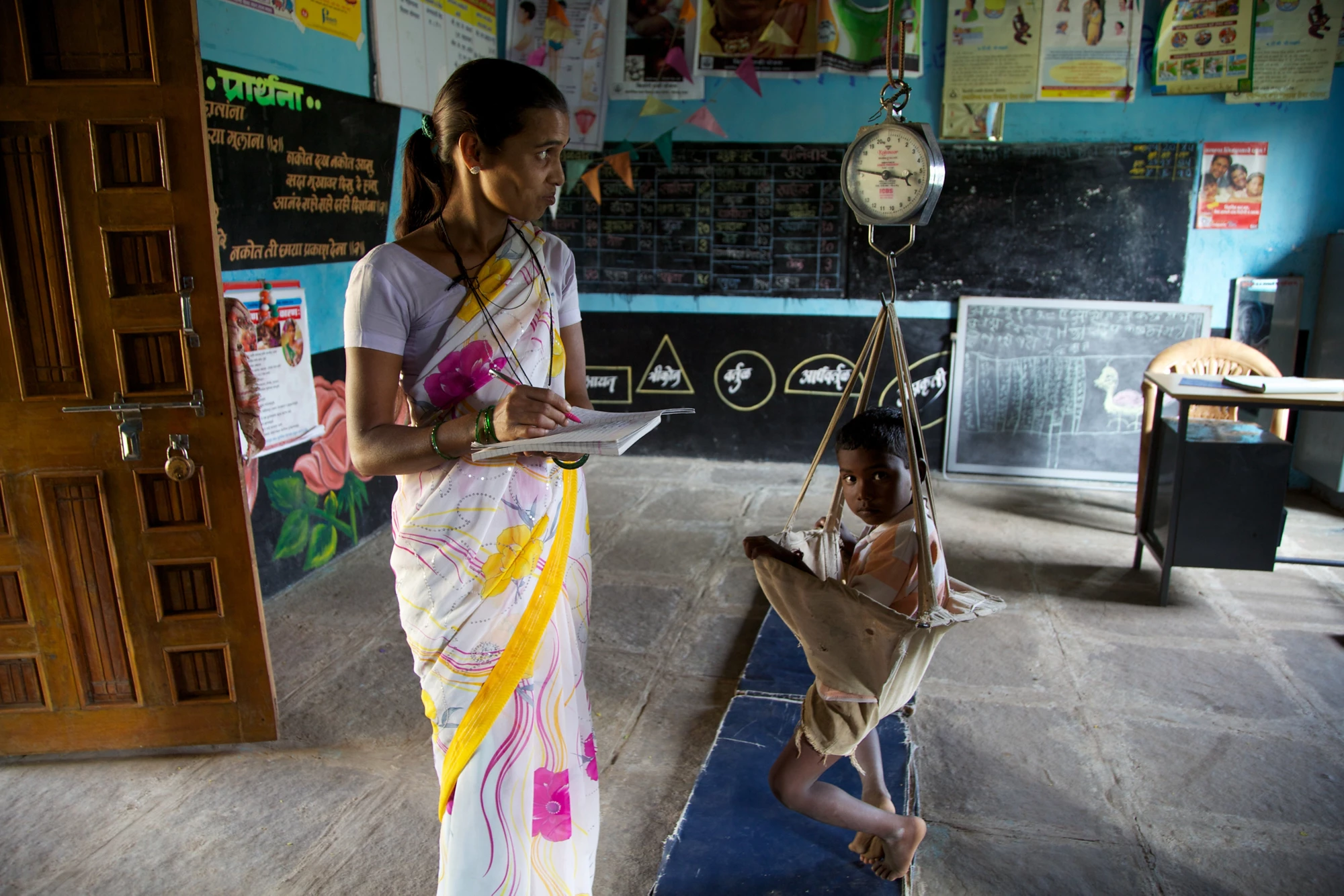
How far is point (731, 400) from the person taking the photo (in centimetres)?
535

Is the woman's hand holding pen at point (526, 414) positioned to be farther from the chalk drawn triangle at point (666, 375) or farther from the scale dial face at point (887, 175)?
the chalk drawn triangle at point (666, 375)

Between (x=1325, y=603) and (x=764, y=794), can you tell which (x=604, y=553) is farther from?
(x=1325, y=603)

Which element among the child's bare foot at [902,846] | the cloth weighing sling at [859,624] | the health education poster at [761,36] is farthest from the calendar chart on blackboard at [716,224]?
the child's bare foot at [902,846]

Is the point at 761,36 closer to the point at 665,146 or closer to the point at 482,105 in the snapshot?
the point at 665,146

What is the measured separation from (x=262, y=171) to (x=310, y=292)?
0.52m

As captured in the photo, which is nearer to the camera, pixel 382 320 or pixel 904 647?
pixel 382 320

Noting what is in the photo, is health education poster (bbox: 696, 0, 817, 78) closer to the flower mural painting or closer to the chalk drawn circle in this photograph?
the chalk drawn circle

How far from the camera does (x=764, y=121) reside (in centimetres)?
496

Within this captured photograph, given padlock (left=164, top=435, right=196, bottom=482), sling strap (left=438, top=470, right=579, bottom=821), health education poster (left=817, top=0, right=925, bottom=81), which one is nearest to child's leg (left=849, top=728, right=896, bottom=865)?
sling strap (left=438, top=470, right=579, bottom=821)

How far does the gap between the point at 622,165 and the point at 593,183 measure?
203 millimetres

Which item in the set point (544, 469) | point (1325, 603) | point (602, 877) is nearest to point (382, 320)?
point (544, 469)

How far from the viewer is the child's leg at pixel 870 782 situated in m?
1.90

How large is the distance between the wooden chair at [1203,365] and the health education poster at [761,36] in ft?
7.96

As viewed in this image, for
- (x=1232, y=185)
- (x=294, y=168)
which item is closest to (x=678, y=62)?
(x=294, y=168)
